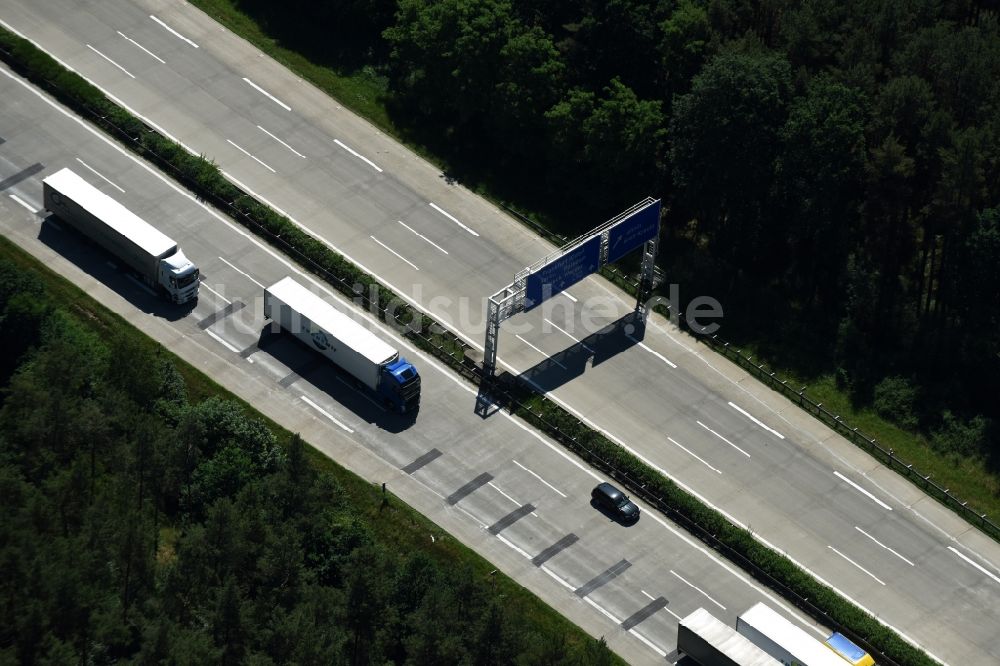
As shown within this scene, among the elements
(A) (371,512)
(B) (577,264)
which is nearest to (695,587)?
(A) (371,512)

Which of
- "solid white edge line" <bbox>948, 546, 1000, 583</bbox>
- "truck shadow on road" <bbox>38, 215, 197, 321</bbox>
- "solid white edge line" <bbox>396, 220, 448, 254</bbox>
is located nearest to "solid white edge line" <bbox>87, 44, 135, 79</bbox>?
"truck shadow on road" <bbox>38, 215, 197, 321</bbox>

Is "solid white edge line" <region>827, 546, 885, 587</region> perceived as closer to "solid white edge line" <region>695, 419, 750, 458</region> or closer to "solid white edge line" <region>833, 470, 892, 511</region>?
"solid white edge line" <region>833, 470, 892, 511</region>

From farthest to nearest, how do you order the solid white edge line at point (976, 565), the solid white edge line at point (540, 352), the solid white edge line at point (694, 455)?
the solid white edge line at point (540, 352) → the solid white edge line at point (694, 455) → the solid white edge line at point (976, 565)

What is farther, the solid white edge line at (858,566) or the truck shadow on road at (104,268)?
the truck shadow on road at (104,268)

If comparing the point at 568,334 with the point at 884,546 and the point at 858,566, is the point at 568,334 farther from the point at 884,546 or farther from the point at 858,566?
the point at 884,546

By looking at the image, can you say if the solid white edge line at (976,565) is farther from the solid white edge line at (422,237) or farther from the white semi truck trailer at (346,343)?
the solid white edge line at (422,237)

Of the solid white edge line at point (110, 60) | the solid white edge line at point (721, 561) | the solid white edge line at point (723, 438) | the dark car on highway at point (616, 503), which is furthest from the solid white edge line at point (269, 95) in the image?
the dark car on highway at point (616, 503)
